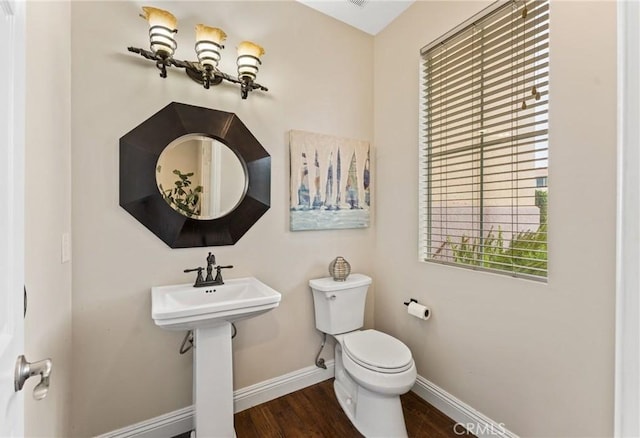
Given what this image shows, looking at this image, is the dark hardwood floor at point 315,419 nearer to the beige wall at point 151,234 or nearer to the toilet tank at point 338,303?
the beige wall at point 151,234

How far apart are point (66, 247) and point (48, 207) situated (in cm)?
29

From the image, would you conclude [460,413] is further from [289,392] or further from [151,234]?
[151,234]

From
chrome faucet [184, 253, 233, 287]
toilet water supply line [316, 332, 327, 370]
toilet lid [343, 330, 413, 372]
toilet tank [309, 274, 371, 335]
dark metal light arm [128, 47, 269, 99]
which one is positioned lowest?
toilet water supply line [316, 332, 327, 370]

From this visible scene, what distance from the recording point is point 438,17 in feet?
6.01

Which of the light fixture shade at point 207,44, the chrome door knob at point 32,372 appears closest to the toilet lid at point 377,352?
the chrome door knob at point 32,372

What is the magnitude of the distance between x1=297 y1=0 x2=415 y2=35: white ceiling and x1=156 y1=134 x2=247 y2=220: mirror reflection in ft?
4.16

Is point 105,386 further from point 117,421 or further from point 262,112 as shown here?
point 262,112

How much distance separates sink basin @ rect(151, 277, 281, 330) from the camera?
1.23 metres

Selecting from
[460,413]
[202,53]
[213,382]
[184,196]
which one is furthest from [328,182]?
[460,413]

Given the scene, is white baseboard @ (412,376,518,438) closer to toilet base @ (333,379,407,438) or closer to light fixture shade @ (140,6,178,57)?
toilet base @ (333,379,407,438)

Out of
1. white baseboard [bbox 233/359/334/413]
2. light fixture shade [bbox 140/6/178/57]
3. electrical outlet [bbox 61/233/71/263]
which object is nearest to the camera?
electrical outlet [bbox 61/233/71/263]

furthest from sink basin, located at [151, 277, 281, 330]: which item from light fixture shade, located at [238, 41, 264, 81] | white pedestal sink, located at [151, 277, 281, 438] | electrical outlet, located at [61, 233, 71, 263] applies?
light fixture shade, located at [238, 41, 264, 81]

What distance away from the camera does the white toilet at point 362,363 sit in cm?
149

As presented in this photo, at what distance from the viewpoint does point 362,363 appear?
1557mm
